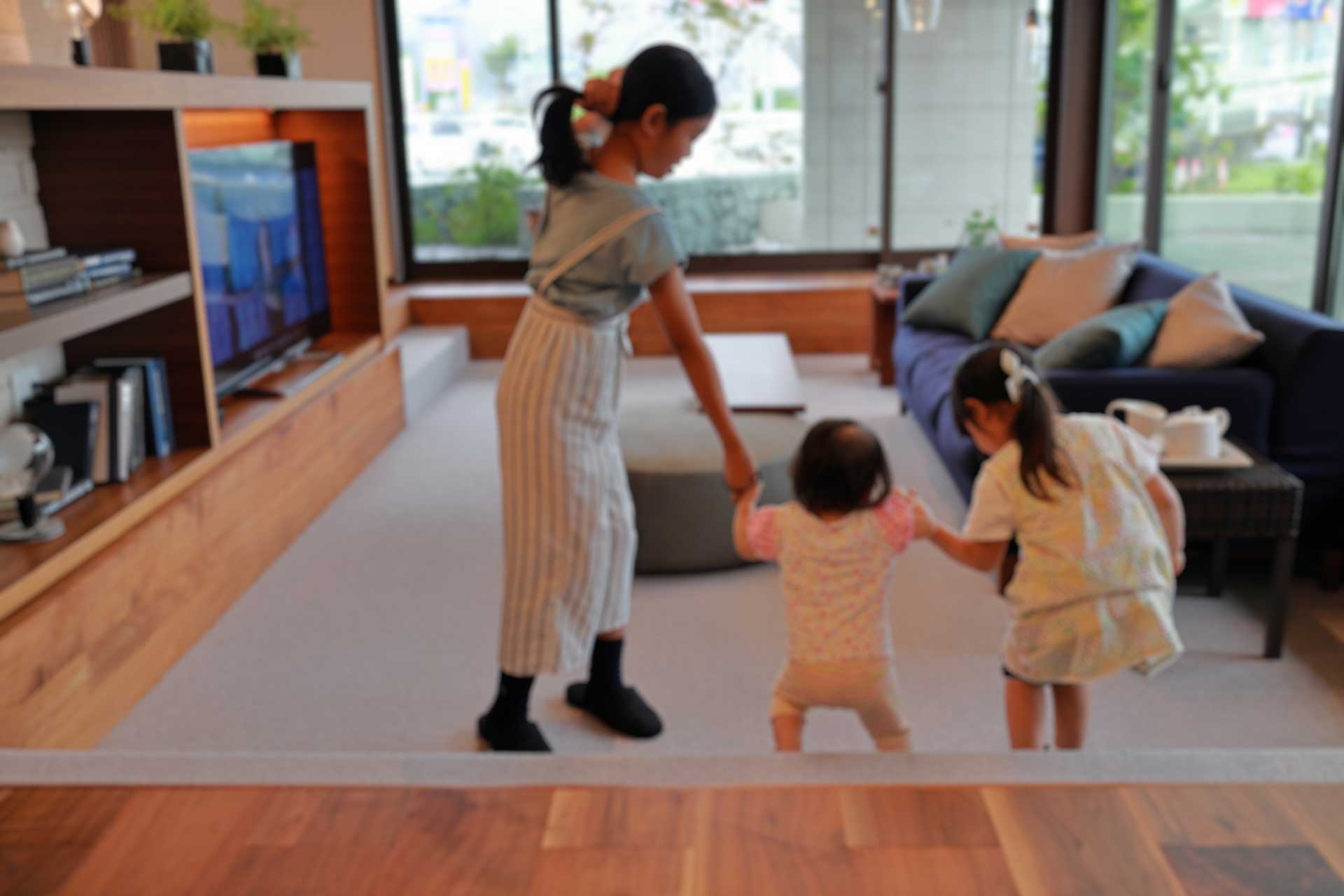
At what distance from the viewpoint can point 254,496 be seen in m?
3.68

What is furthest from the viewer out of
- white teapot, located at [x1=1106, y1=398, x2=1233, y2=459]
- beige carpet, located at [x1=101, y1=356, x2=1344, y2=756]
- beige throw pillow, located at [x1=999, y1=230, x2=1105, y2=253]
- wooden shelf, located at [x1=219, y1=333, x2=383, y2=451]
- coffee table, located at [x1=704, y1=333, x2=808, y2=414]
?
beige throw pillow, located at [x1=999, y1=230, x2=1105, y2=253]

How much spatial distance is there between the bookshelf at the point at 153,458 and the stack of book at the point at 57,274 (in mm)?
47

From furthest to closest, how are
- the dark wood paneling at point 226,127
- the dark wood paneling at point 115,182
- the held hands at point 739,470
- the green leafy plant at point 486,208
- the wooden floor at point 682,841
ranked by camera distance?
the green leafy plant at point 486,208 → the dark wood paneling at point 226,127 → the dark wood paneling at point 115,182 → the held hands at point 739,470 → the wooden floor at point 682,841

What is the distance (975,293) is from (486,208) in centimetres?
326

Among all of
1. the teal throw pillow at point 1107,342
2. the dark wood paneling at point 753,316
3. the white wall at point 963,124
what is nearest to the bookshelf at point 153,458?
the dark wood paneling at point 753,316

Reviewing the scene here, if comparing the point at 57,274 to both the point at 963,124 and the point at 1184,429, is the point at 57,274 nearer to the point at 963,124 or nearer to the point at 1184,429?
the point at 1184,429

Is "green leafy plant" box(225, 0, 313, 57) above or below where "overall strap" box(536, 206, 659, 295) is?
above

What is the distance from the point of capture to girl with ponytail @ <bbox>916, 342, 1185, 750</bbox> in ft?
6.76

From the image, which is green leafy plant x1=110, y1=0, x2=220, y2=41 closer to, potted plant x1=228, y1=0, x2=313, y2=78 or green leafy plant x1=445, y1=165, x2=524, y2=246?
potted plant x1=228, y1=0, x2=313, y2=78

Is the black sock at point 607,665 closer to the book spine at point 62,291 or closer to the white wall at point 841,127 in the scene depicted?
the book spine at point 62,291

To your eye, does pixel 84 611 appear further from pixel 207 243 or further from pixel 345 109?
pixel 345 109

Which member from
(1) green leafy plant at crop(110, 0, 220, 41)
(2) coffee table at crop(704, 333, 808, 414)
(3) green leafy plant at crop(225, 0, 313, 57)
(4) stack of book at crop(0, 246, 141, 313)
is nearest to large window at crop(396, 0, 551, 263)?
(2) coffee table at crop(704, 333, 808, 414)

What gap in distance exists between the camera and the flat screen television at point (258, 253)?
12.3 ft

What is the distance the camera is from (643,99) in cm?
226
